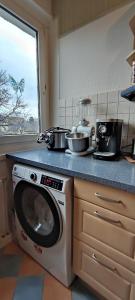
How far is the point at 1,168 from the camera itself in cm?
129

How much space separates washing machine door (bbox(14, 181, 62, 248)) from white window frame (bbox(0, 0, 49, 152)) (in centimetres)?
46

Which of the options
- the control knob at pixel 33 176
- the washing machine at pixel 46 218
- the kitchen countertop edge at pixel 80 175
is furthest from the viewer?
the control knob at pixel 33 176

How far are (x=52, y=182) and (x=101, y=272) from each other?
0.58 meters

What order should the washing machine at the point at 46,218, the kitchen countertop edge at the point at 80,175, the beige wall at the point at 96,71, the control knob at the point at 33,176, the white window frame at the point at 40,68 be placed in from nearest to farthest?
the kitchen countertop edge at the point at 80,175, the washing machine at the point at 46,218, the control knob at the point at 33,176, the beige wall at the point at 96,71, the white window frame at the point at 40,68

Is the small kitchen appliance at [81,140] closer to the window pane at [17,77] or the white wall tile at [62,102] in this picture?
the white wall tile at [62,102]

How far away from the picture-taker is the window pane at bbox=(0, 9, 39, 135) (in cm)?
132

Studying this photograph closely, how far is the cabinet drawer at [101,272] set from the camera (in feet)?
2.66

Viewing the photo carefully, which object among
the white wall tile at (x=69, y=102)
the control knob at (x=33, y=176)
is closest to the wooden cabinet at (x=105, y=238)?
the control knob at (x=33, y=176)

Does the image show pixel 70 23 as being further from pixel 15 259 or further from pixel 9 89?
pixel 15 259

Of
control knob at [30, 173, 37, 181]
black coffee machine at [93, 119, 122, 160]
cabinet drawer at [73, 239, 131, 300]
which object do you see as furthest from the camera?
black coffee machine at [93, 119, 122, 160]

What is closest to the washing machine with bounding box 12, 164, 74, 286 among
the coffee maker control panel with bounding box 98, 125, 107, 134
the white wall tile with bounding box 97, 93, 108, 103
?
the coffee maker control panel with bounding box 98, 125, 107, 134

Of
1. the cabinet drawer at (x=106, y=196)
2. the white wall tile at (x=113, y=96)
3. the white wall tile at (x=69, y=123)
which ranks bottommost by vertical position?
the cabinet drawer at (x=106, y=196)

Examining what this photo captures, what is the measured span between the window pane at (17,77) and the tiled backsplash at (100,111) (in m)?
0.31

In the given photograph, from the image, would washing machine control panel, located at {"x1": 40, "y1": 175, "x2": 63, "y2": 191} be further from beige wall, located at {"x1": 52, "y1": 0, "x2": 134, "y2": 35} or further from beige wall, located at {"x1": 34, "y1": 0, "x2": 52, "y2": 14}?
beige wall, located at {"x1": 34, "y1": 0, "x2": 52, "y2": 14}
